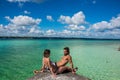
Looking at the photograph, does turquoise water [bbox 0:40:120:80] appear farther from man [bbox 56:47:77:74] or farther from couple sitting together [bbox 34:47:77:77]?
couple sitting together [bbox 34:47:77:77]

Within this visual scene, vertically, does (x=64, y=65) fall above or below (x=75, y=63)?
above

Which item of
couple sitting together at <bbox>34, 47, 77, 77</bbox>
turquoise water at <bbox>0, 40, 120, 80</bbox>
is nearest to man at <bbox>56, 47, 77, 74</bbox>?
couple sitting together at <bbox>34, 47, 77, 77</bbox>

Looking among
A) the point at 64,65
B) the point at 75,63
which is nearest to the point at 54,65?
the point at 64,65

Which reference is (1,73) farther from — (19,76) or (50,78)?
(50,78)

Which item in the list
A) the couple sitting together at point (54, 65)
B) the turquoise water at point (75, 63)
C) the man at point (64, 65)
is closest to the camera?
the couple sitting together at point (54, 65)

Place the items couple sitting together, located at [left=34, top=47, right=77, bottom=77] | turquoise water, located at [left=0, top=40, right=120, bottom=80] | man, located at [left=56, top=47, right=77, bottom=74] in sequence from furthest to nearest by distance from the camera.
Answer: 1. turquoise water, located at [left=0, top=40, right=120, bottom=80]
2. man, located at [left=56, top=47, right=77, bottom=74]
3. couple sitting together, located at [left=34, top=47, right=77, bottom=77]

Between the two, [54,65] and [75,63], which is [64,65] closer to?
[54,65]

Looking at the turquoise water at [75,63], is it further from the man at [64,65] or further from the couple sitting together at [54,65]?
the couple sitting together at [54,65]

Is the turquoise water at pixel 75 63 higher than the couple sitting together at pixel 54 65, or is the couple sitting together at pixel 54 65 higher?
the couple sitting together at pixel 54 65

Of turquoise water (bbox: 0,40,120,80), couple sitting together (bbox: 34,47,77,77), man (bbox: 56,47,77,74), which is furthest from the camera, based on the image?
turquoise water (bbox: 0,40,120,80)

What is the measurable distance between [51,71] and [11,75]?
30.4ft

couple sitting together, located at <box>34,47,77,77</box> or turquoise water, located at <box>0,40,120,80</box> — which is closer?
couple sitting together, located at <box>34,47,77,77</box>

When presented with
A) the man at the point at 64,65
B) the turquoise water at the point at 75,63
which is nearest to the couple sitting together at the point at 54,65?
the man at the point at 64,65

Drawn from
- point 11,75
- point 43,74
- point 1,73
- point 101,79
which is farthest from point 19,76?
point 43,74
